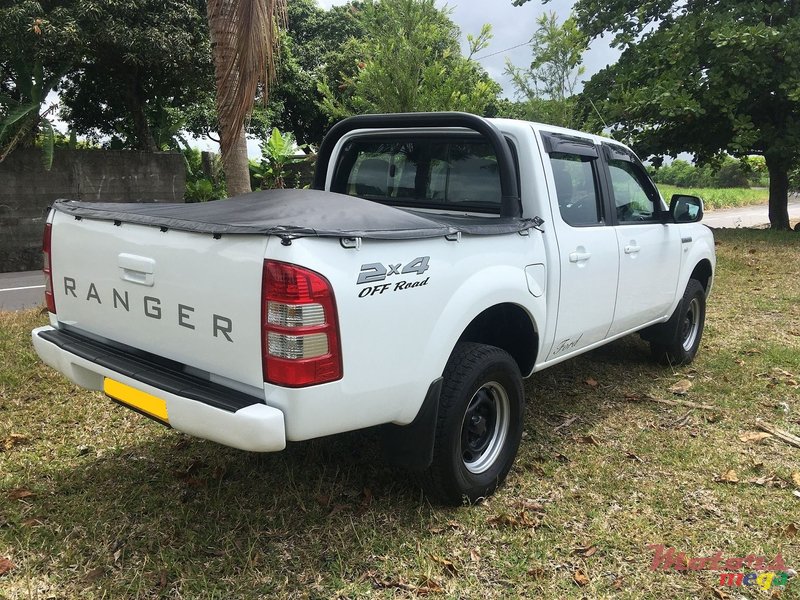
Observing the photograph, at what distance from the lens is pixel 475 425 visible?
3.16 meters

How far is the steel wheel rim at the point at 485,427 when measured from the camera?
123 inches

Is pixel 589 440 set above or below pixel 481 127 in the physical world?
below

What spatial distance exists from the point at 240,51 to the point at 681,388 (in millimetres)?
4690

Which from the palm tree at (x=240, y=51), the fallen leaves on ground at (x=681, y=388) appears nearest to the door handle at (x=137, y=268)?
the palm tree at (x=240, y=51)

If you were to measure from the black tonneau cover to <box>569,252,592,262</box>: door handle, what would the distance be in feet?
1.84

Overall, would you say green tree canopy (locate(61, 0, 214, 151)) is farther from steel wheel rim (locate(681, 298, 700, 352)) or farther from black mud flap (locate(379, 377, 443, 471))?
black mud flap (locate(379, 377, 443, 471))

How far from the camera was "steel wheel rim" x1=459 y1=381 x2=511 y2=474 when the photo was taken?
123 inches

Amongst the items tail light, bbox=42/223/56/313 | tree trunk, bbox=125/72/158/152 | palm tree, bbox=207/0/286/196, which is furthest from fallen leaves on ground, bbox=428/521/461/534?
tree trunk, bbox=125/72/158/152

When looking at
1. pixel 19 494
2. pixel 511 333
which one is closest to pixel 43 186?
pixel 19 494

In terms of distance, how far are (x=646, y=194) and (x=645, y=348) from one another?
173cm

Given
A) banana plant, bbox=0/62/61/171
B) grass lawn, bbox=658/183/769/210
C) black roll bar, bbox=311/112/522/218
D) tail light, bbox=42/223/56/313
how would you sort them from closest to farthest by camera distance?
tail light, bbox=42/223/56/313, black roll bar, bbox=311/112/522/218, banana plant, bbox=0/62/61/171, grass lawn, bbox=658/183/769/210

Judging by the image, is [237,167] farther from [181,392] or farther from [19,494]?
[181,392]
